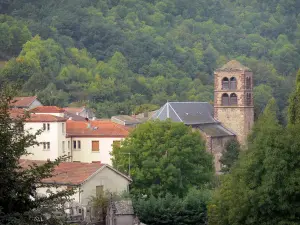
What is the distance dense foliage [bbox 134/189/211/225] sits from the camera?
4372 centimetres

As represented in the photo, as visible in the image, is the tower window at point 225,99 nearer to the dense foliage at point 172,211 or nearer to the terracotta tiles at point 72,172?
the terracotta tiles at point 72,172

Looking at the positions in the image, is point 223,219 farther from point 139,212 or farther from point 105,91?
point 105,91

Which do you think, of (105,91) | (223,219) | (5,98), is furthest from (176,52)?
(5,98)

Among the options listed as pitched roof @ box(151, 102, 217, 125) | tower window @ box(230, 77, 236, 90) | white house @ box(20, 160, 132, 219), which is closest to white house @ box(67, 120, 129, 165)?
white house @ box(20, 160, 132, 219)

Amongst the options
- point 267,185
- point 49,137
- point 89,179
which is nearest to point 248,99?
point 49,137

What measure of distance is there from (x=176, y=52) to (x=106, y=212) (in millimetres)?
136834

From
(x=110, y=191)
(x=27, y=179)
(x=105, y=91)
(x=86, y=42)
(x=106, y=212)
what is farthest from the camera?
(x=86, y=42)

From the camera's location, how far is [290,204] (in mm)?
34969

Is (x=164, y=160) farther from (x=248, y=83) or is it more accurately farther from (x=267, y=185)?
(x=248, y=83)

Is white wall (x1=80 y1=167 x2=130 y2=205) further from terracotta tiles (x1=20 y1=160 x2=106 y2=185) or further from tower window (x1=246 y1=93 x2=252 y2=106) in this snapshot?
tower window (x1=246 y1=93 x2=252 y2=106)

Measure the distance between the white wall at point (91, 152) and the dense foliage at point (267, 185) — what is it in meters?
26.4

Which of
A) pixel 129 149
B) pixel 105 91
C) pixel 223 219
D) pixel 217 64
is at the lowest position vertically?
pixel 223 219

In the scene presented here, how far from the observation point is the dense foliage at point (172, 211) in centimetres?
4372

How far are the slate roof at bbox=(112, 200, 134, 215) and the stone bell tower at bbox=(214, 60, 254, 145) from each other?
149 ft
